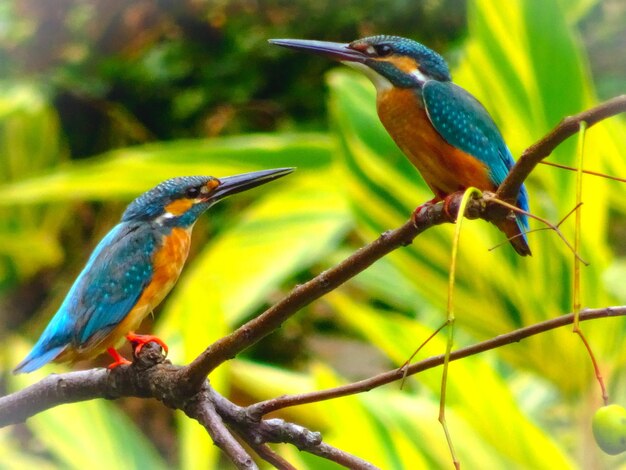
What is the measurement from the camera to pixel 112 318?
0.53 m

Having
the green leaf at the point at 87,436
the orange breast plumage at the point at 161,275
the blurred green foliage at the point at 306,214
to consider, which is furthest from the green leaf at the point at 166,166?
the orange breast plumage at the point at 161,275

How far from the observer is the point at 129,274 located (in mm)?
532

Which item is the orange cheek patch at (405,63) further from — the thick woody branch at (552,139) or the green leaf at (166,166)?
the green leaf at (166,166)

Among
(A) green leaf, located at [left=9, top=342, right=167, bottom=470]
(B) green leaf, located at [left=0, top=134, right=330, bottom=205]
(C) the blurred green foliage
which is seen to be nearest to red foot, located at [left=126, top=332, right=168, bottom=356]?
(C) the blurred green foliage

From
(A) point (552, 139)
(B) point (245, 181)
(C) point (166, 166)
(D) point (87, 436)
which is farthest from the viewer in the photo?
(C) point (166, 166)

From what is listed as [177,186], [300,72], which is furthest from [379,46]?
[300,72]

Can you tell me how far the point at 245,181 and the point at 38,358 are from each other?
157 millimetres

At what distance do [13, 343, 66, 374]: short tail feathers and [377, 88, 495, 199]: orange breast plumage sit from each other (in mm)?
224

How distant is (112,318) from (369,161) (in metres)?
0.63

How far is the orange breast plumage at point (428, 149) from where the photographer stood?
19.1 inches

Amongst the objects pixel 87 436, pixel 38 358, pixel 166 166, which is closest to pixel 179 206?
pixel 38 358

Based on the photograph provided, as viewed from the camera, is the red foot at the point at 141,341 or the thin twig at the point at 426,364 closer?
the thin twig at the point at 426,364

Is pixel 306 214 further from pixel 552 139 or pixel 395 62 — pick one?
pixel 552 139

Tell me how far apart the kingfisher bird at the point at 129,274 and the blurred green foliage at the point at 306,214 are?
0.35 m
